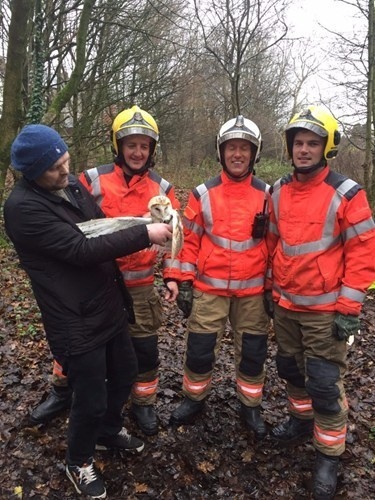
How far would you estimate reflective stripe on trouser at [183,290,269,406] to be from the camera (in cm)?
338

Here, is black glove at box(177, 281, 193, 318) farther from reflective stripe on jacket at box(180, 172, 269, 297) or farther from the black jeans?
the black jeans

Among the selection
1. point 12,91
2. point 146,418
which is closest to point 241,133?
point 146,418

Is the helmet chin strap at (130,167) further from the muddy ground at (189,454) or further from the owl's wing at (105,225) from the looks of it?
the muddy ground at (189,454)

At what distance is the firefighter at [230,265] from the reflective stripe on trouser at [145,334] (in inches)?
10.5

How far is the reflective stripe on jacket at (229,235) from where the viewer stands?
3.25 meters

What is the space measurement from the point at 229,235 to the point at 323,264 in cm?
77

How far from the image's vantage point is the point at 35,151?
7.37ft

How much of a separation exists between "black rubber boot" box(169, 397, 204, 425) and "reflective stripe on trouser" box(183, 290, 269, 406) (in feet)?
0.99

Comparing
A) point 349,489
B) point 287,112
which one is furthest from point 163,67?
point 287,112

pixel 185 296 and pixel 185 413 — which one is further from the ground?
pixel 185 296

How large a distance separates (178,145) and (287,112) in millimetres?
11886

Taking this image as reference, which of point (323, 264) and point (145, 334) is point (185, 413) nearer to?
point (145, 334)

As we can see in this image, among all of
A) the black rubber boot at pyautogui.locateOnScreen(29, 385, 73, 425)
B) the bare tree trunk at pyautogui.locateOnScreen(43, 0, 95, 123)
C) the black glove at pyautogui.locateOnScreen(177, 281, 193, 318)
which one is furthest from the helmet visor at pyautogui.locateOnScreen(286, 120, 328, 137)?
the bare tree trunk at pyautogui.locateOnScreen(43, 0, 95, 123)

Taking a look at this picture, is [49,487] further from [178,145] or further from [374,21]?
[178,145]
